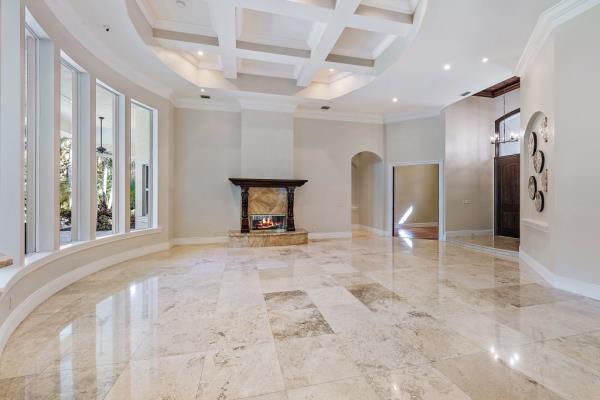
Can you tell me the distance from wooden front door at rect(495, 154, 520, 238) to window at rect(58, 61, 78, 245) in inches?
386

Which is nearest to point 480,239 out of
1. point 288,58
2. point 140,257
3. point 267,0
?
point 288,58

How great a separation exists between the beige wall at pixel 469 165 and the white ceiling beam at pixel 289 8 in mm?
5133

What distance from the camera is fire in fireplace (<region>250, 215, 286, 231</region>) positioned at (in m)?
7.08

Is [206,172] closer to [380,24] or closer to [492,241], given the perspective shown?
[380,24]

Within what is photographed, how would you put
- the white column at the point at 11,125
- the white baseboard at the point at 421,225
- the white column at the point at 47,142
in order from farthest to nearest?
the white baseboard at the point at 421,225 → the white column at the point at 47,142 → the white column at the point at 11,125

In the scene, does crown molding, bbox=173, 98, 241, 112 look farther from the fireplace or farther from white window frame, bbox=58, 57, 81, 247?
the fireplace

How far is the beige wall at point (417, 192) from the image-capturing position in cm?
1080

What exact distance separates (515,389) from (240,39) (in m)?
5.84

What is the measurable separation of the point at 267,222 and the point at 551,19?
6.33 metres

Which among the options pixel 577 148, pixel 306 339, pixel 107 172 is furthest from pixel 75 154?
pixel 577 148

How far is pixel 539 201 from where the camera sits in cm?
425

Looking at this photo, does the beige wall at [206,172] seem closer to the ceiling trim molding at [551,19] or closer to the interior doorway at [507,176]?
the ceiling trim molding at [551,19]

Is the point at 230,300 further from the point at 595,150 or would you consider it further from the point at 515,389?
the point at 595,150

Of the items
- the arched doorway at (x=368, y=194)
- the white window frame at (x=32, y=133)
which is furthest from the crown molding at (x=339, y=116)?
the white window frame at (x=32, y=133)
